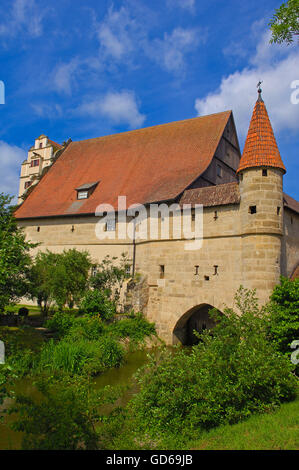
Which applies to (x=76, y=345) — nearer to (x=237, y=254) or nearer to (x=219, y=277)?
(x=219, y=277)

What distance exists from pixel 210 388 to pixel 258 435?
156cm

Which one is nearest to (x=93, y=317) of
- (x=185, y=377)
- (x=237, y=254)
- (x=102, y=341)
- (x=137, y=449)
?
(x=102, y=341)

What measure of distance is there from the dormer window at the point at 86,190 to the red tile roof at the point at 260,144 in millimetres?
11350

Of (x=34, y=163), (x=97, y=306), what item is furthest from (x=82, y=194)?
(x=34, y=163)

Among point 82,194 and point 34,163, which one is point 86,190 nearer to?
point 82,194

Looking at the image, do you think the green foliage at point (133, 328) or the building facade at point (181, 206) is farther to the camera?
the green foliage at point (133, 328)

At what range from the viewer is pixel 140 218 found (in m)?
19.5

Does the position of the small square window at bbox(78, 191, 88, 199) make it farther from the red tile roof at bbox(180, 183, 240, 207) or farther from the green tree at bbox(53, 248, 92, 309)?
the red tile roof at bbox(180, 183, 240, 207)

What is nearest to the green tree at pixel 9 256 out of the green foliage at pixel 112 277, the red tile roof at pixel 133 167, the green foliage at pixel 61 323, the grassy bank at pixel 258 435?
the green foliage at pixel 61 323

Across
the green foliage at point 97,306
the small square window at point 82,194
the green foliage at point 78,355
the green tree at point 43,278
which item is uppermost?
the small square window at point 82,194

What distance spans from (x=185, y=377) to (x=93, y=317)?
9595mm

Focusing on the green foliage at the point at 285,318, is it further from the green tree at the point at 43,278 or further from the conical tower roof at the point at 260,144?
the green tree at the point at 43,278

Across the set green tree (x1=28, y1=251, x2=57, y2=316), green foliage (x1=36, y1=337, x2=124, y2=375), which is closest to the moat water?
green foliage (x1=36, y1=337, x2=124, y2=375)

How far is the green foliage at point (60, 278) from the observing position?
675 inches
